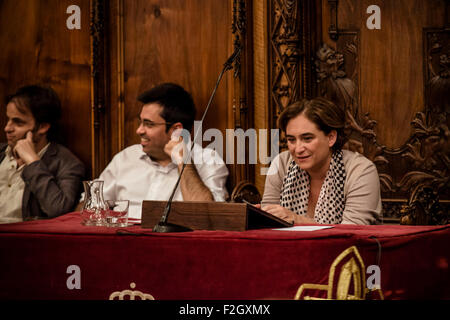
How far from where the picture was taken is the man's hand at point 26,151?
12.0ft

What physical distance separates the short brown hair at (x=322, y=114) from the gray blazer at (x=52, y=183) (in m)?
1.58

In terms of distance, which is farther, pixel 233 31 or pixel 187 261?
pixel 233 31

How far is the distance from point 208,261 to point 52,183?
213cm

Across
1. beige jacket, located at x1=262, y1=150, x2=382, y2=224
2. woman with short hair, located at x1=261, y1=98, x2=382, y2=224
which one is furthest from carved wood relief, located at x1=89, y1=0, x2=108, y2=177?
beige jacket, located at x1=262, y1=150, x2=382, y2=224

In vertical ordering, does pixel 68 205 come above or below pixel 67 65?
below

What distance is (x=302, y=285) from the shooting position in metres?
1.71

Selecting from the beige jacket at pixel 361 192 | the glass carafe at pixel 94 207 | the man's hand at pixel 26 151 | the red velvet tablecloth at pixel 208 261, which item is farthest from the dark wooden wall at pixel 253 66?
the glass carafe at pixel 94 207

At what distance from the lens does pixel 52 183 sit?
361 cm

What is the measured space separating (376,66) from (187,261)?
91.3 inches

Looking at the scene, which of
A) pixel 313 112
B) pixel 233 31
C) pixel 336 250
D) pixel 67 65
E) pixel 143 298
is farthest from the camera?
pixel 67 65

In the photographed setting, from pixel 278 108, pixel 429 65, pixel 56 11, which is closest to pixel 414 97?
pixel 429 65

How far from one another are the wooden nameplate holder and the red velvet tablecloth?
80 mm

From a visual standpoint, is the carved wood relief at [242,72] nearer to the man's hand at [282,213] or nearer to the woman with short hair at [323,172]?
the woman with short hair at [323,172]
